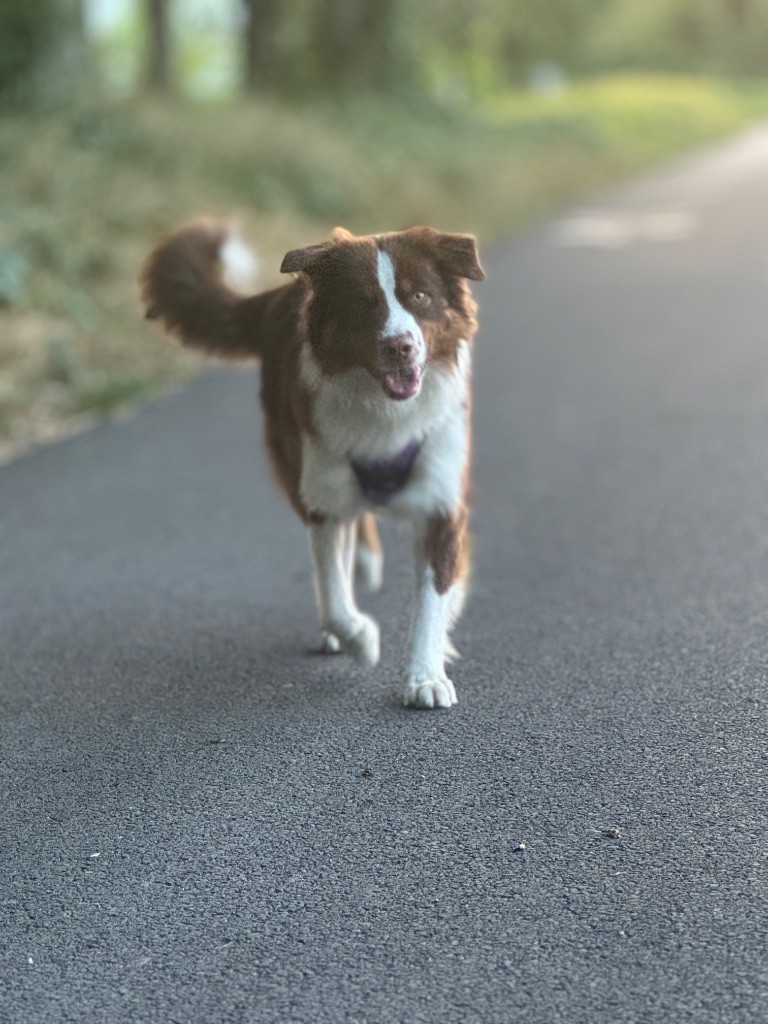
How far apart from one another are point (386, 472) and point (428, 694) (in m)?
0.69

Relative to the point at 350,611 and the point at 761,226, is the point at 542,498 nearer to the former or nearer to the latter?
the point at 350,611

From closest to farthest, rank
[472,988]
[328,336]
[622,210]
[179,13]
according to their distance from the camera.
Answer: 1. [472,988]
2. [328,336]
3. [622,210]
4. [179,13]

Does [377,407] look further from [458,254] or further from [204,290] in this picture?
[204,290]

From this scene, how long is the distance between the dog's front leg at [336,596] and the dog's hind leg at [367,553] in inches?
32.9

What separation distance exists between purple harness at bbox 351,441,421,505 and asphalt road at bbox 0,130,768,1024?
2.14 feet

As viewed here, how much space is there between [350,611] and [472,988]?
1992 mm

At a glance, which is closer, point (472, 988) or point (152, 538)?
point (472, 988)

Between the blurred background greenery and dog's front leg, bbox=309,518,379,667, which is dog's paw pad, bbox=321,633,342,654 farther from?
the blurred background greenery

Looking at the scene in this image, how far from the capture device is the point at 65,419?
32.3ft

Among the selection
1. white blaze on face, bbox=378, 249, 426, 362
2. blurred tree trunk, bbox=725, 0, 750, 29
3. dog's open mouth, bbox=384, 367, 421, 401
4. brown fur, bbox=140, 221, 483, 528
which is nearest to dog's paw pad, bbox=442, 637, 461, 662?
brown fur, bbox=140, 221, 483, 528

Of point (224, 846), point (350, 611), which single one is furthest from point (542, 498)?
point (224, 846)

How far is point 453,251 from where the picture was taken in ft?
14.5

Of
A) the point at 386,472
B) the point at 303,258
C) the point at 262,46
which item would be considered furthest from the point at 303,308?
the point at 262,46

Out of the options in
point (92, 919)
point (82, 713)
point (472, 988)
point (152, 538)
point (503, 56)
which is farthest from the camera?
point (503, 56)
